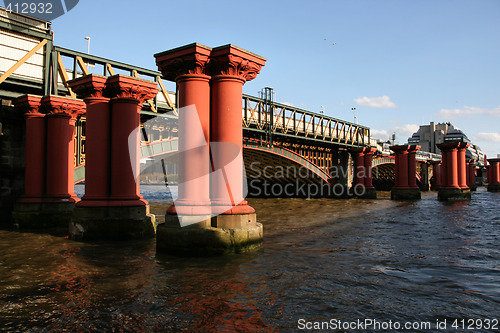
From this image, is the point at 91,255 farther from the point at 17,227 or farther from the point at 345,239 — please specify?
the point at 345,239

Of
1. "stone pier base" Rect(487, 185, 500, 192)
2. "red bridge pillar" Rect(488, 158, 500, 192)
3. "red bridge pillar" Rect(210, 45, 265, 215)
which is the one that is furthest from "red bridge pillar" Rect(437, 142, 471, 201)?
"stone pier base" Rect(487, 185, 500, 192)

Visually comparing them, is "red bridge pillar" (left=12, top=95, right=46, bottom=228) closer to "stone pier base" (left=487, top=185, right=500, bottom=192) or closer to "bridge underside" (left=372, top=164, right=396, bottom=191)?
"bridge underside" (left=372, top=164, right=396, bottom=191)

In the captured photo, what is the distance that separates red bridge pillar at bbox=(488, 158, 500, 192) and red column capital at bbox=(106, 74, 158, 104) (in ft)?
284

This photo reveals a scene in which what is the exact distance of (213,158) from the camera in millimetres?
10617

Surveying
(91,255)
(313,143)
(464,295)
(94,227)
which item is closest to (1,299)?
(91,255)

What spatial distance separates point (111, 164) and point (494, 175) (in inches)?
3567

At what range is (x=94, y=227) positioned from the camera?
42.9 feet

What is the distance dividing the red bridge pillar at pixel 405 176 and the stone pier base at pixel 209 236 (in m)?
42.0

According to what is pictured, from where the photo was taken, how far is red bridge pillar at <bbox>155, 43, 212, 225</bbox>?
1029 centimetres

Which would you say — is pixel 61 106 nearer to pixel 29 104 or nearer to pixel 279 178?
pixel 29 104

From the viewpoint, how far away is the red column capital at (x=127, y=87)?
43.8ft

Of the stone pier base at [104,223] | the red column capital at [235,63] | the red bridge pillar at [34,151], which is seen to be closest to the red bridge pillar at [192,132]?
the red column capital at [235,63]

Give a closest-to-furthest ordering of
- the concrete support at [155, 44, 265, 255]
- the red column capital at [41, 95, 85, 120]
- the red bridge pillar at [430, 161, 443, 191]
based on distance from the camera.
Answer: the concrete support at [155, 44, 265, 255]
the red column capital at [41, 95, 85, 120]
the red bridge pillar at [430, 161, 443, 191]

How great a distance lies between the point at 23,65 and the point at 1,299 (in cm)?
1438
